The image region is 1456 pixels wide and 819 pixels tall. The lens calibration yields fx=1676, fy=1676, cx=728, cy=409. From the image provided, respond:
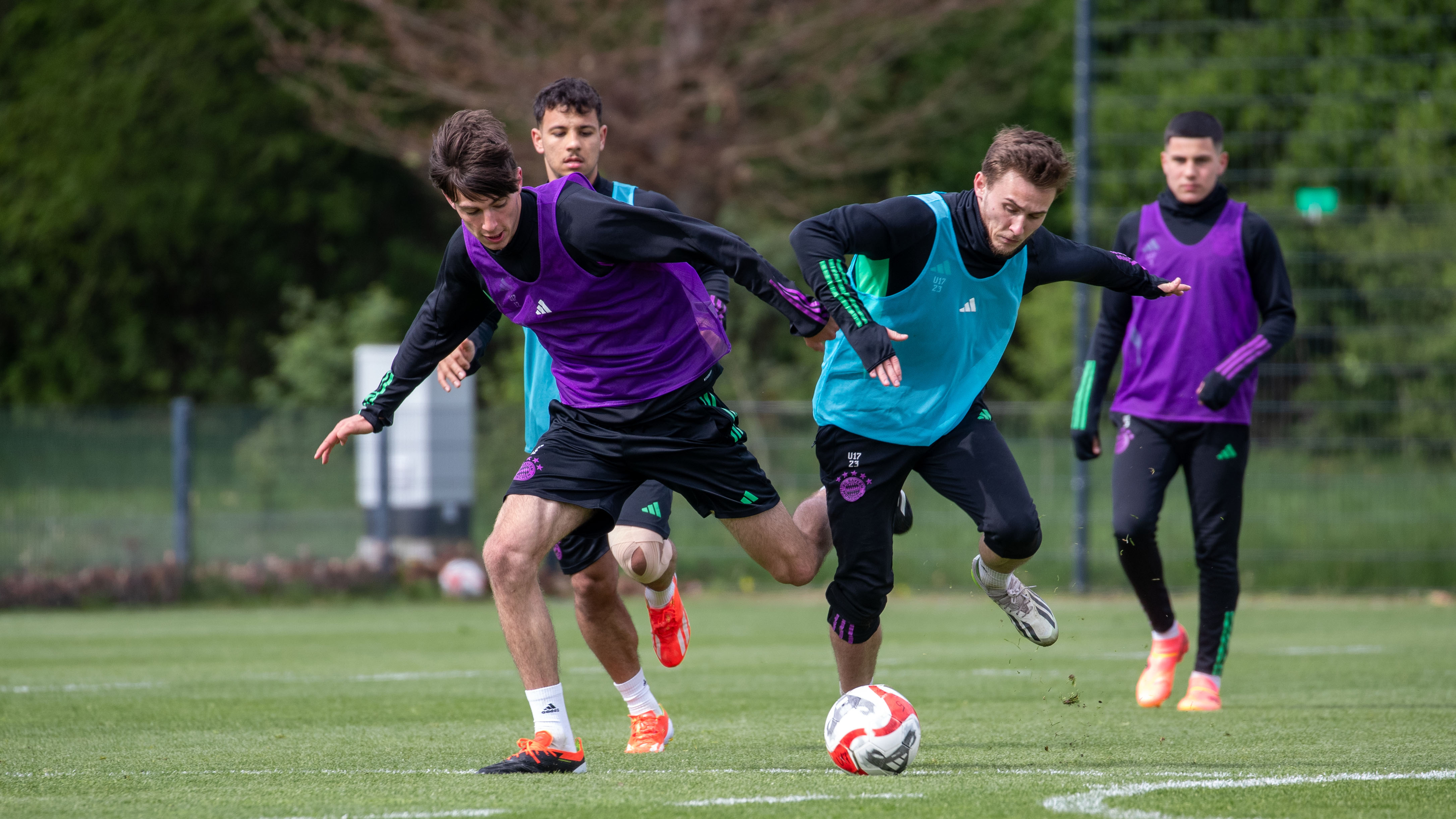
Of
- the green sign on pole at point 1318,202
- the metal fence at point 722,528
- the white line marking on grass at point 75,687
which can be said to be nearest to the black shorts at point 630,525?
the white line marking on grass at point 75,687

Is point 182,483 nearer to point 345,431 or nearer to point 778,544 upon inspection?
point 345,431

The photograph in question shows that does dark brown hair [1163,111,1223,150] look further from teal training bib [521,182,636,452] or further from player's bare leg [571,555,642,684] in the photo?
player's bare leg [571,555,642,684]

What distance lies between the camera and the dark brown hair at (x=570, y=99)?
6.95 meters

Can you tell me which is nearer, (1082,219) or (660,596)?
(660,596)

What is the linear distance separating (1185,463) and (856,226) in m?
2.83

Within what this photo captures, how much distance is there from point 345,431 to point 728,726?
7.00 feet

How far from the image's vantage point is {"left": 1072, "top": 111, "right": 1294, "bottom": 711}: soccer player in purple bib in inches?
296

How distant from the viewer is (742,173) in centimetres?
2156

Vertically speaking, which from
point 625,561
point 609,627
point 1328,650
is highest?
point 625,561

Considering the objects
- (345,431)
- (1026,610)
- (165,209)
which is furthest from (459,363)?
(165,209)

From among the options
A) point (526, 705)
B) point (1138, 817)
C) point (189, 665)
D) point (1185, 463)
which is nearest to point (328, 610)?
point (189, 665)

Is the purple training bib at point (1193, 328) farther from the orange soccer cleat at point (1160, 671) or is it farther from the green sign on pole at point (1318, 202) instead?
the green sign on pole at point (1318, 202)

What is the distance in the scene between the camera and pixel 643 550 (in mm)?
6254

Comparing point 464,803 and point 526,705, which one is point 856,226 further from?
point 526,705
